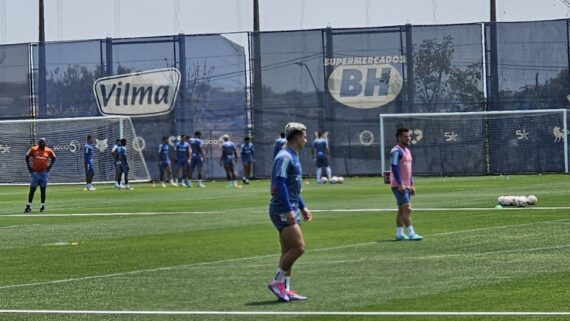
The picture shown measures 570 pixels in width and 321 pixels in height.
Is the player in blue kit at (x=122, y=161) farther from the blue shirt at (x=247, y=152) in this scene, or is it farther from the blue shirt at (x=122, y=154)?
the blue shirt at (x=247, y=152)

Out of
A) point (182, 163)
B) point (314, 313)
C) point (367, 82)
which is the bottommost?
point (314, 313)

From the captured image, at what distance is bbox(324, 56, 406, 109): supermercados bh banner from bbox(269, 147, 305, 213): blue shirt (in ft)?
137

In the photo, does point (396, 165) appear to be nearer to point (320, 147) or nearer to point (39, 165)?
point (39, 165)

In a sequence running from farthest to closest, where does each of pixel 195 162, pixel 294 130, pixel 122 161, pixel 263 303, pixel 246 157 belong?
pixel 246 157 < pixel 195 162 < pixel 122 161 < pixel 294 130 < pixel 263 303

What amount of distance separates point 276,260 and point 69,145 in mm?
39571

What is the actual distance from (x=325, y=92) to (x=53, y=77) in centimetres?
1344

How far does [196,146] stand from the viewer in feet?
171

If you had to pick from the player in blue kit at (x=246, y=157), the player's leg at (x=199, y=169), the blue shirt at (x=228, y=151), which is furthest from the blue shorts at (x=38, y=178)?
the player in blue kit at (x=246, y=157)

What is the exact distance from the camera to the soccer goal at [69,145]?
5619 centimetres

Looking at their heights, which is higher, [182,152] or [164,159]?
[182,152]

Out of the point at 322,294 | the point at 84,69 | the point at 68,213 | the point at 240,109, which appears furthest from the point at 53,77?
the point at 322,294

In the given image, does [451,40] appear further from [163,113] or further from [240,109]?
[163,113]

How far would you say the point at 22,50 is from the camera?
61.2 meters

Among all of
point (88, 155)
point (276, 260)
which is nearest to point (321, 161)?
point (88, 155)
